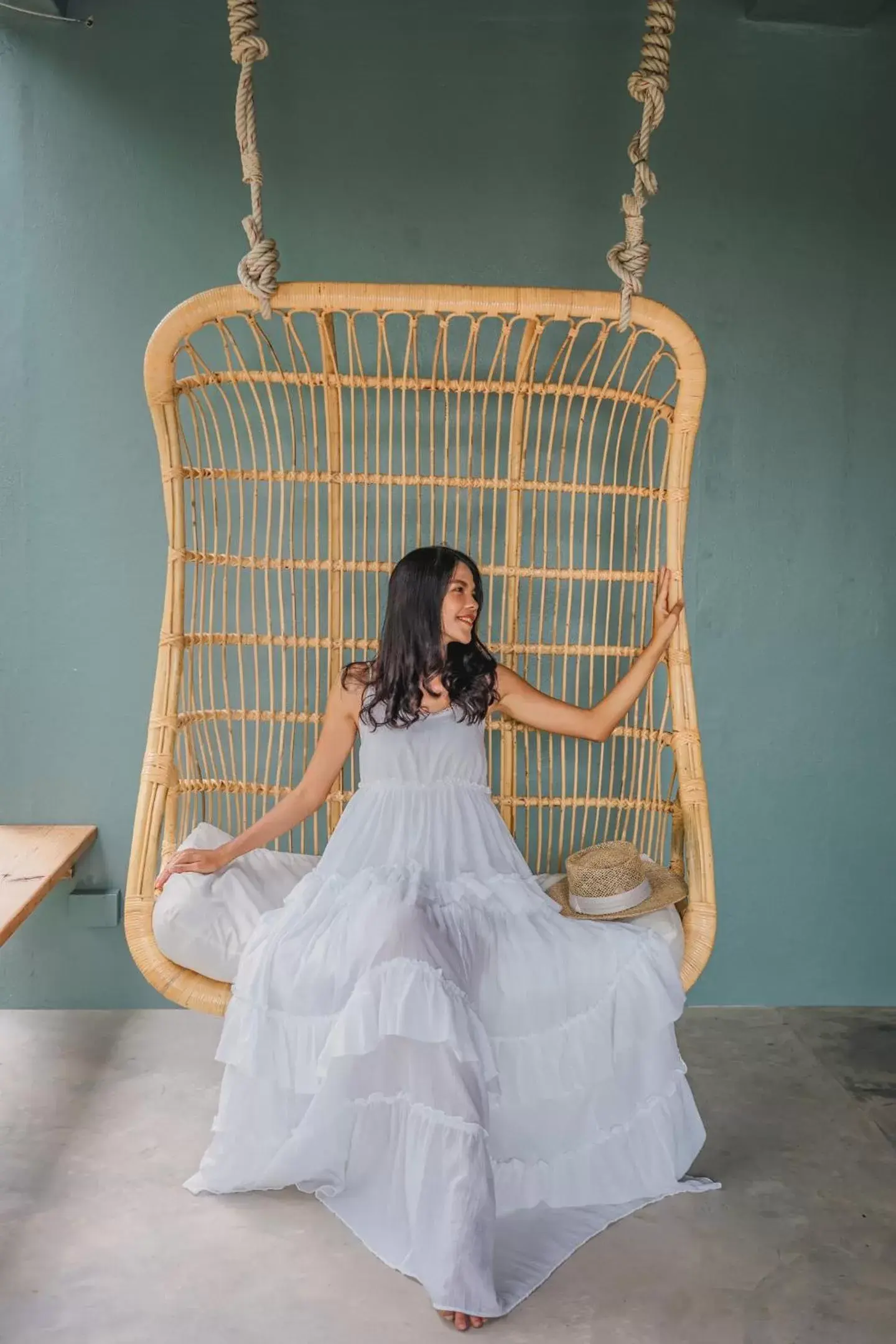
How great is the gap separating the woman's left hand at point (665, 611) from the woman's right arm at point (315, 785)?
2.41ft

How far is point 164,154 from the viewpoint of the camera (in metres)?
3.37

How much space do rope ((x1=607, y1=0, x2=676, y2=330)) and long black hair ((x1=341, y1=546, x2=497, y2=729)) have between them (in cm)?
70

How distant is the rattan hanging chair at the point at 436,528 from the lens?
9.97ft

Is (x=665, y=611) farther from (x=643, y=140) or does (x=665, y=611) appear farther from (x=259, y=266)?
(x=259, y=266)

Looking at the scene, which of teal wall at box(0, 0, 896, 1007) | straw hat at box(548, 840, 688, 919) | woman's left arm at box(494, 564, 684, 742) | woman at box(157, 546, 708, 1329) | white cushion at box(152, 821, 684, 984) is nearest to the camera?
woman at box(157, 546, 708, 1329)

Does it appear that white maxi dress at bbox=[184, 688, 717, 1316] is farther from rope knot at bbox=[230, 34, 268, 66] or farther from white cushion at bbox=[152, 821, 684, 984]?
rope knot at bbox=[230, 34, 268, 66]

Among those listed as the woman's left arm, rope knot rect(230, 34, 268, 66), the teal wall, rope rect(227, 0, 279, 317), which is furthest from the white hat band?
rope knot rect(230, 34, 268, 66)

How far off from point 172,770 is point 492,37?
215 cm

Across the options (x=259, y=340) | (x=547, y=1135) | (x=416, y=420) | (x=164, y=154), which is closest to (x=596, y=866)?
(x=547, y=1135)

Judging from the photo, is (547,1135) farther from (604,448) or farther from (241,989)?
(604,448)

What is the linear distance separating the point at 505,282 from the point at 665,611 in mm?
1084

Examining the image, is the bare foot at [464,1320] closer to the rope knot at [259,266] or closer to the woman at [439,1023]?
the woman at [439,1023]

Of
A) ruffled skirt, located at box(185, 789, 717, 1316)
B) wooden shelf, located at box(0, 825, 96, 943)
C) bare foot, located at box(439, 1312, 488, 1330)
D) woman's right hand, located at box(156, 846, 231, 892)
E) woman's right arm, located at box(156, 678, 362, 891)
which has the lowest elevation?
bare foot, located at box(439, 1312, 488, 1330)

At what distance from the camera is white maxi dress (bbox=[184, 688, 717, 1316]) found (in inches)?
89.7
